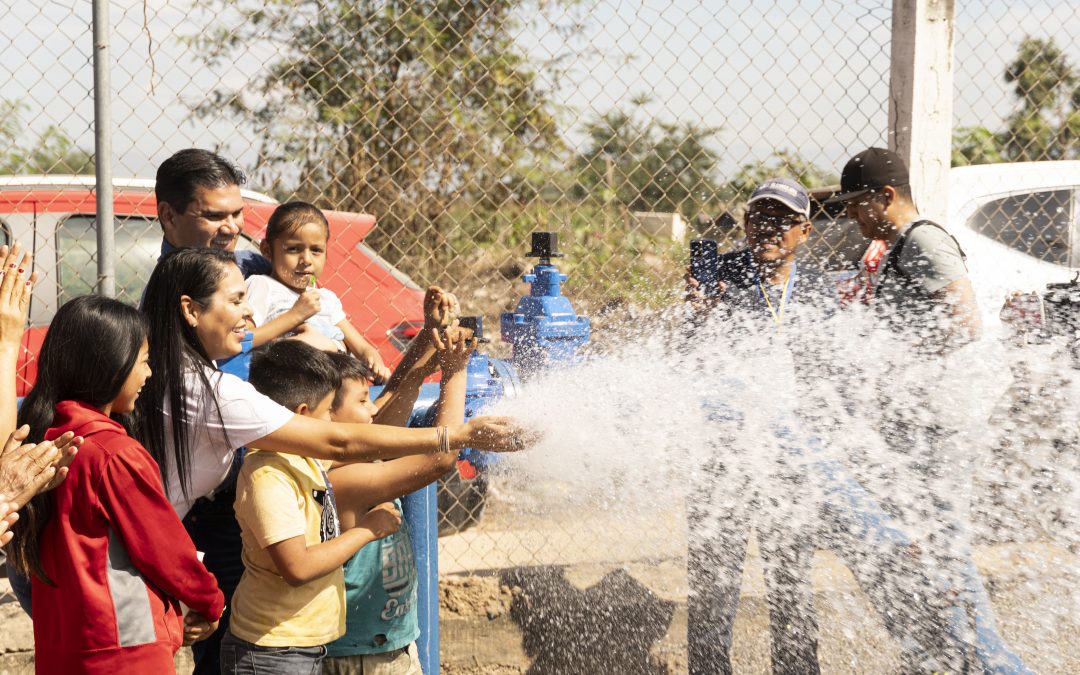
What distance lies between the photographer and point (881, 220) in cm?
362

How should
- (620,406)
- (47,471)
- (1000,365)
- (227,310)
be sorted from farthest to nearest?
(1000,365) → (620,406) → (227,310) → (47,471)

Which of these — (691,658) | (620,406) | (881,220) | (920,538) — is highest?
(881,220)

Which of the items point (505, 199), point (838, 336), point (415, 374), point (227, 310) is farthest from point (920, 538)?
point (505, 199)

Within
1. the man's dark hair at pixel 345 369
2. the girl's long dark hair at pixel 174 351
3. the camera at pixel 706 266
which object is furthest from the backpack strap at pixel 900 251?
the girl's long dark hair at pixel 174 351

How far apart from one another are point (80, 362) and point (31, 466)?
0.84ft

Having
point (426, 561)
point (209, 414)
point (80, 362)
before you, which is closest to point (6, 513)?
point (80, 362)

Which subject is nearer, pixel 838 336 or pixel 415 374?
pixel 415 374

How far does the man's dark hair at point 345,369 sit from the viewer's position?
8.96 ft

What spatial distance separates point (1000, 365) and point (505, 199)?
393 centimetres

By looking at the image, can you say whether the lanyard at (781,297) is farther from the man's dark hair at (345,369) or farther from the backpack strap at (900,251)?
the man's dark hair at (345,369)

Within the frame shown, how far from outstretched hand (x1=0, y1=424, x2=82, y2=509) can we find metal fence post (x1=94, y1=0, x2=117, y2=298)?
1282 mm

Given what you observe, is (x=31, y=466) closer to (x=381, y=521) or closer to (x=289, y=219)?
(x=381, y=521)

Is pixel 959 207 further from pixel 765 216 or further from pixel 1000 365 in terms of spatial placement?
pixel 765 216

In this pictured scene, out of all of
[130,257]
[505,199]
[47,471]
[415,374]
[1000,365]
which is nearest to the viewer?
[47,471]
